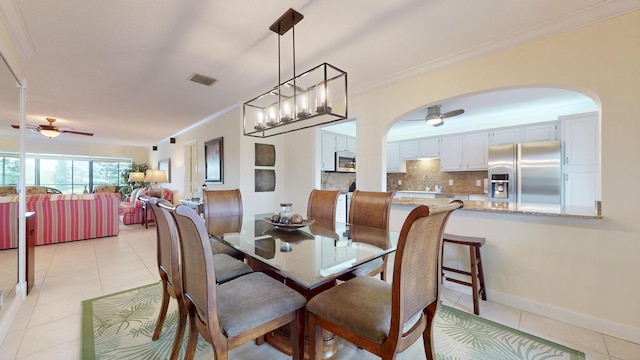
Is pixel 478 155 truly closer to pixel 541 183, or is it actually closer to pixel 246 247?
pixel 541 183

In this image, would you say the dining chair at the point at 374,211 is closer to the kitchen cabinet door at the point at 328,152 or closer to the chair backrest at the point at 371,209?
the chair backrest at the point at 371,209

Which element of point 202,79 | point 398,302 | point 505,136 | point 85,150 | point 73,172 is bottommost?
point 398,302

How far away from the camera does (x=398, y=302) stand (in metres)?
1.02

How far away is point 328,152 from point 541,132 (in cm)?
359

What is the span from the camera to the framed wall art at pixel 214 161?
450 cm

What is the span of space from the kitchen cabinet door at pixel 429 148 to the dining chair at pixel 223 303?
4956 millimetres

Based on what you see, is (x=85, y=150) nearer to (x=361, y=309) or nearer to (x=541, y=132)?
(x=361, y=309)

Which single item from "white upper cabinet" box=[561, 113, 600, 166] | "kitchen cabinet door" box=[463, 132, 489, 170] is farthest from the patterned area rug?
"kitchen cabinet door" box=[463, 132, 489, 170]

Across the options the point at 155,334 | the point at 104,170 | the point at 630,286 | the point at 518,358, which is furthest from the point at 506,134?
the point at 104,170

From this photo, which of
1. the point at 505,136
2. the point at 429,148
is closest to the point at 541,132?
the point at 505,136

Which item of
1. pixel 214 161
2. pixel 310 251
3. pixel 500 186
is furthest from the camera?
pixel 214 161

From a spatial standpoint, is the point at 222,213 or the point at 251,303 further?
the point at 222,213

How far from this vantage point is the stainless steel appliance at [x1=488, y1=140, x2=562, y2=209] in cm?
374

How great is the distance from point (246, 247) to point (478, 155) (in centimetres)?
484
